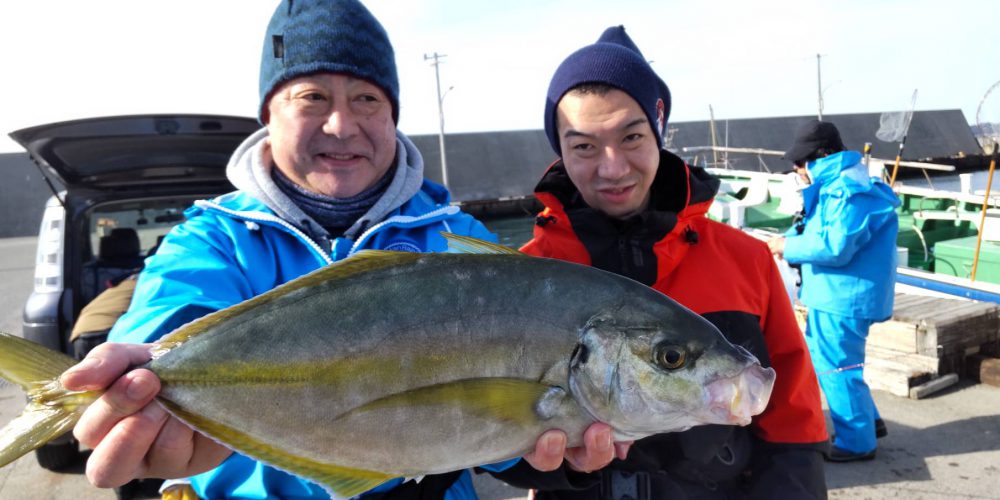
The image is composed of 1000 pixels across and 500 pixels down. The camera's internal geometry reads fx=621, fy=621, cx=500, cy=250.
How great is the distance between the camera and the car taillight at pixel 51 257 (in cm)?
517

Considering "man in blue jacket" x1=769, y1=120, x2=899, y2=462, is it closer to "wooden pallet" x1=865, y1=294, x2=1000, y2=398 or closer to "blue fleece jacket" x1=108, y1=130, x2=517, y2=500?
"wooden pallet" x1=865, y1=294, x2=1000, y2=398

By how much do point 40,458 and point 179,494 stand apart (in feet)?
15.3

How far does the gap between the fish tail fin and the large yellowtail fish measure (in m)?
0.01

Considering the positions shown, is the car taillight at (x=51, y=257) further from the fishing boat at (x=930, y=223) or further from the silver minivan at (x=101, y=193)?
the fishing boat at (x=930, y=223)

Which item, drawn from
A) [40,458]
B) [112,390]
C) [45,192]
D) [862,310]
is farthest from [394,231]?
[45,192]

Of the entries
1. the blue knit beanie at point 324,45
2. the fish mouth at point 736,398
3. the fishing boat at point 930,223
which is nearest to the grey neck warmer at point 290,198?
the blue knit beanie at point 324,45

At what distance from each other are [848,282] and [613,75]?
Answer: 3988 mm

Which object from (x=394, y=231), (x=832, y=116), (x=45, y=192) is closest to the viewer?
(x=394, y=231)

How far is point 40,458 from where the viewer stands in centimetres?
543

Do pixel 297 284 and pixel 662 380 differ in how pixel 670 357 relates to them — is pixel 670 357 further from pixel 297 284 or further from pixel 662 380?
pixel 297 284

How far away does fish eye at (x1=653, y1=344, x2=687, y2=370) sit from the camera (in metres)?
1.69

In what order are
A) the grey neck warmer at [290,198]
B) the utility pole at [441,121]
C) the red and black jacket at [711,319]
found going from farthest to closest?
the utility pole at [441,121] < the red and black jacket at [711,319] < the grey neck warmer at [290,198]

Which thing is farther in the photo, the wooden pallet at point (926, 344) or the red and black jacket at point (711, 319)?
the wooden pallet at point (926, 344)

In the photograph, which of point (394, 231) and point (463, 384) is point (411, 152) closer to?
point (394, 231)
